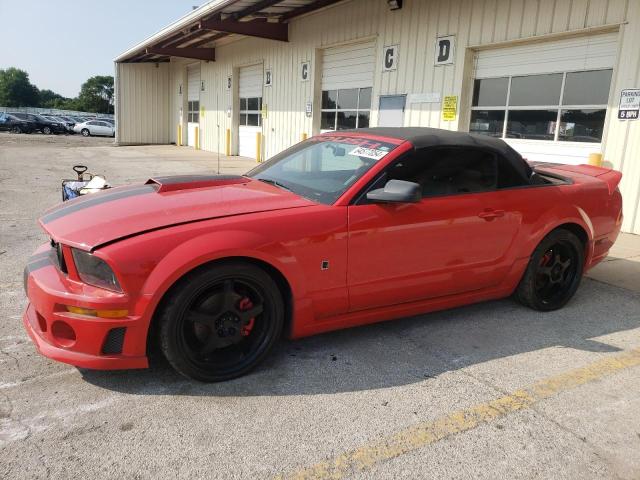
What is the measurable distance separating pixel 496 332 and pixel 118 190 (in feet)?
9.83

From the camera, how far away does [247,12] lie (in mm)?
15047

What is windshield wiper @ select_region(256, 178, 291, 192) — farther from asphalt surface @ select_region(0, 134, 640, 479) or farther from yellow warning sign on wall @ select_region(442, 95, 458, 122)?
yellow warning sign on wall @ select_region(442, 95, 458, 122)

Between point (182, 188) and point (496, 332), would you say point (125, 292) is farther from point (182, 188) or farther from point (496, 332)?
point (496, 332)

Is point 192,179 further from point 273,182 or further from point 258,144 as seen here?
point 258,144

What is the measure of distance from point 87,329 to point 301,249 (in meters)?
1.25

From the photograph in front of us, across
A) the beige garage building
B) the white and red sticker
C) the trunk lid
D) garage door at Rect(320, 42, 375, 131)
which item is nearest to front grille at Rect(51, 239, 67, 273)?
the white and red sticker

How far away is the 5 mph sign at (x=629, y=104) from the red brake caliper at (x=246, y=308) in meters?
6.96

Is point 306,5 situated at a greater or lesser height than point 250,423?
greater

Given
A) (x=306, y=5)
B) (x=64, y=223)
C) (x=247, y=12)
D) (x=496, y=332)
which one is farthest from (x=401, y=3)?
A: (x=64, y=223)

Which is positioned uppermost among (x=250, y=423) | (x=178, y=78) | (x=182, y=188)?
(x=178, y=78)

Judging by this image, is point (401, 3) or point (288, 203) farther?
point (401, 3)

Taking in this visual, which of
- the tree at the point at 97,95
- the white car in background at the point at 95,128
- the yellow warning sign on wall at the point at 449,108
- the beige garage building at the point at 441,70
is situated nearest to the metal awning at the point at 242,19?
the beige garage building at the point at 441,70

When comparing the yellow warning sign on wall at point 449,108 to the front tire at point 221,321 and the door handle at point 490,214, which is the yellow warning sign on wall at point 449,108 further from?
the front tire at point 221,321

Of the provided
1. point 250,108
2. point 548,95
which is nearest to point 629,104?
point 548,95
